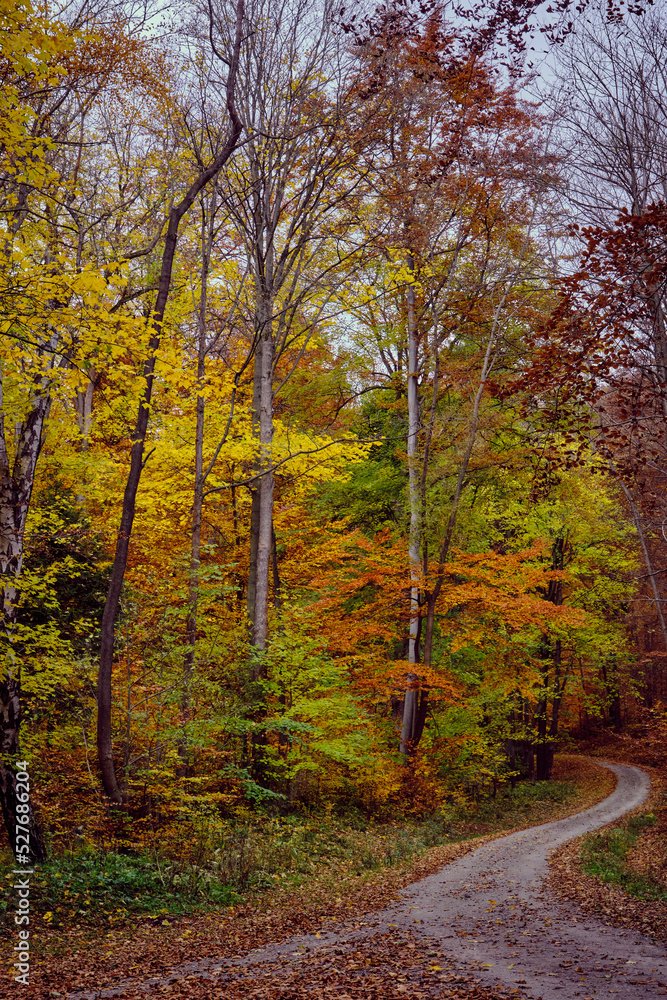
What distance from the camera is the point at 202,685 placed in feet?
34.0

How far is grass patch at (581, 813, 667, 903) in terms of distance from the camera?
9.15 m

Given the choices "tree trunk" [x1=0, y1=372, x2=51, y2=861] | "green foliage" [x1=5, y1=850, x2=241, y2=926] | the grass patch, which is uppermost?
"tree trunk" [x1=0, y1=372, x2=51, y2=861]

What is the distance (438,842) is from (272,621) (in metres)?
5.21

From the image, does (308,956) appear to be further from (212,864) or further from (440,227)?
(440,227)

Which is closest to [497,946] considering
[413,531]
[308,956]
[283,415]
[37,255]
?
[308,956]

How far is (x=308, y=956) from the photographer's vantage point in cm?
641

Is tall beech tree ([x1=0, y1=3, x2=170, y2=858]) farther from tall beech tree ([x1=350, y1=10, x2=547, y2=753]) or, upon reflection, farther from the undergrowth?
tall beech tree ([x1=350, y1=10, x2=547, y2=753])

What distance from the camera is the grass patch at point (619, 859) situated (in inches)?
360

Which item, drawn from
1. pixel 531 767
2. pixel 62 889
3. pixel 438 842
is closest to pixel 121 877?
pixel 62 889

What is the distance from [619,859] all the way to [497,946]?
5.73m

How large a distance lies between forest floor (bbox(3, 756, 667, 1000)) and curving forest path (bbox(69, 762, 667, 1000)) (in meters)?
0.02

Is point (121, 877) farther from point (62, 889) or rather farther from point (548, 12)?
point (548, 12)

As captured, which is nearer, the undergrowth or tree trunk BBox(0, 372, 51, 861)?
the undergrowth

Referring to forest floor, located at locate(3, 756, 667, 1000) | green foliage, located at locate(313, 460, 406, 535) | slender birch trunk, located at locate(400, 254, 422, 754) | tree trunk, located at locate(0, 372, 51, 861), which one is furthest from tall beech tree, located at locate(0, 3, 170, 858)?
green foliage, located at locate(313, 460, 406, 535)
